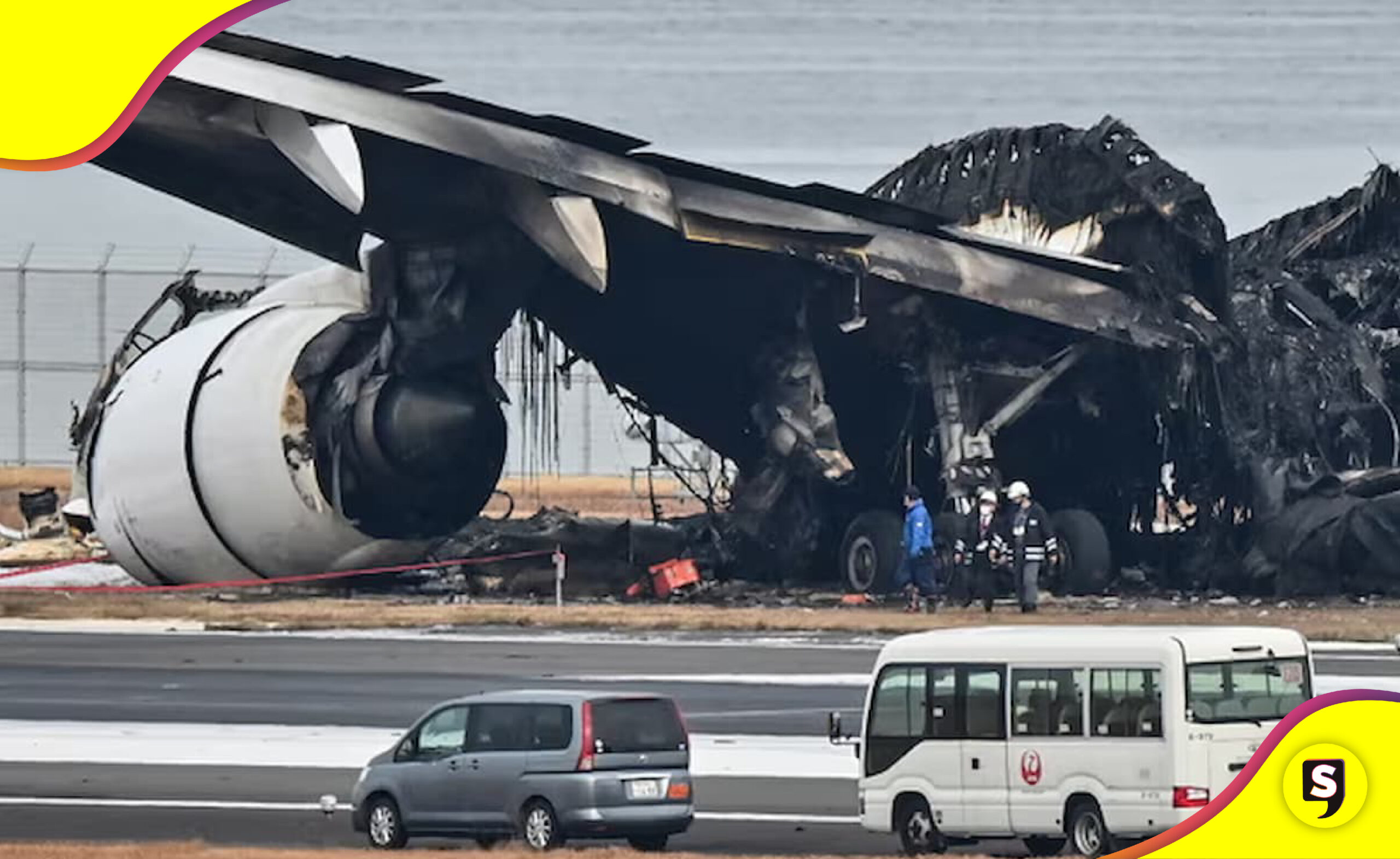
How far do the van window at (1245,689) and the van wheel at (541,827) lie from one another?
4.81 metres

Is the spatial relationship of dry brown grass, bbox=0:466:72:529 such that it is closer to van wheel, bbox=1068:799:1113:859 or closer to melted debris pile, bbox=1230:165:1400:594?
melted debris pile, bbox=1230:165:1400:594

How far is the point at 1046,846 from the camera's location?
1677 centimetres

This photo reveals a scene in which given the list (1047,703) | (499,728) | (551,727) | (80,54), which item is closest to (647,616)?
(499,728)

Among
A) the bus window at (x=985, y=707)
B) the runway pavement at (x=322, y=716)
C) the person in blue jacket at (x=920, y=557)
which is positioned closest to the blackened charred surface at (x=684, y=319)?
the person in blue jacket at (x=920, y=557)

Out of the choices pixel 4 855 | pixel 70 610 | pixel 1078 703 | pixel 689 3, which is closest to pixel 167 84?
pixel 70 610

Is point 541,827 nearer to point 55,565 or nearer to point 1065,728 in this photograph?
point 1065,728

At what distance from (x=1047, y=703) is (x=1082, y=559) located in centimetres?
2772

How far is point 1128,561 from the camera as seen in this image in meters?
46.9

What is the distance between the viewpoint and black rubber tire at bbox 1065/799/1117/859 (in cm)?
1557

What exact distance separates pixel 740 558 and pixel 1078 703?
29.9 meters

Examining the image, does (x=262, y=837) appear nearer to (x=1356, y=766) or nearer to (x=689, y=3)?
(x=689, y=3)

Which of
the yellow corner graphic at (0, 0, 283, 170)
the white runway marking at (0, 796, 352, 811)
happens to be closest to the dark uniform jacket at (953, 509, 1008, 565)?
the white runway marking at (0, 796, 352, 811)

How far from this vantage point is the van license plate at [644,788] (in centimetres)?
1791

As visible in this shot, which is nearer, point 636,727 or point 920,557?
point 636,727
